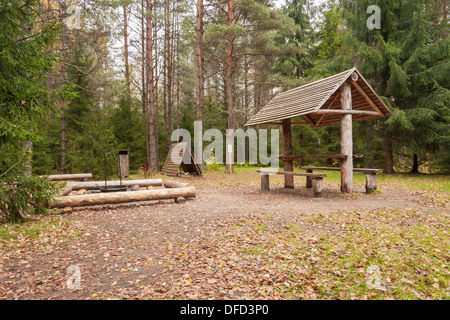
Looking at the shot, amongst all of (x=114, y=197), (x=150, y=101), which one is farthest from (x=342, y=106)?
(x=150, y=101)

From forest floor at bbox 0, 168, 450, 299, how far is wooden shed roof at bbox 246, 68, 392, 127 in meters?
3.74

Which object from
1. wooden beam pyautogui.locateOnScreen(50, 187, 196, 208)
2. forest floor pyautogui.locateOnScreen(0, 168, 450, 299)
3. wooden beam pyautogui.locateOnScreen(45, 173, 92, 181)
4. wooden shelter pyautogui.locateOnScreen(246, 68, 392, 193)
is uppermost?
wooden shelter pyautogui.locateOnScreen(246, 68, 392, 193)

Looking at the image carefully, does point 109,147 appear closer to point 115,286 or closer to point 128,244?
point 128,244

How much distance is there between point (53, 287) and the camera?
127 inches

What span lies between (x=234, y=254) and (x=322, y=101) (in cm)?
624

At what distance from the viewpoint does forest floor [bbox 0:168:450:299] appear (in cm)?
314

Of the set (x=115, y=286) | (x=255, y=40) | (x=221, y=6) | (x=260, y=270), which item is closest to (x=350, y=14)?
(x=255, y=40)

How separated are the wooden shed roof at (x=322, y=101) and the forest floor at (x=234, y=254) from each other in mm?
3737

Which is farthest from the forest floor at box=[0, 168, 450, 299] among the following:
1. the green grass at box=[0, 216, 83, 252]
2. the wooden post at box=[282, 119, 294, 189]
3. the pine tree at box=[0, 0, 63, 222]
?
the wooden post at box=[282, 119, 294, 189]

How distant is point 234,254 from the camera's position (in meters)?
4.10

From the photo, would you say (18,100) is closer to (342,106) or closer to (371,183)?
(342,106)

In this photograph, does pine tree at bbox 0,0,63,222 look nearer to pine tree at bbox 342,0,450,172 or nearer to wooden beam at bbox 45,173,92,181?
wooden beam at bbox 45,173,92,181

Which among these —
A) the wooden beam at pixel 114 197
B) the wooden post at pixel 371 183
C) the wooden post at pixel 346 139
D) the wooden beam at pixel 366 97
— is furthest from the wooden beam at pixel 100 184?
the wooden beam at pixel 366 97
